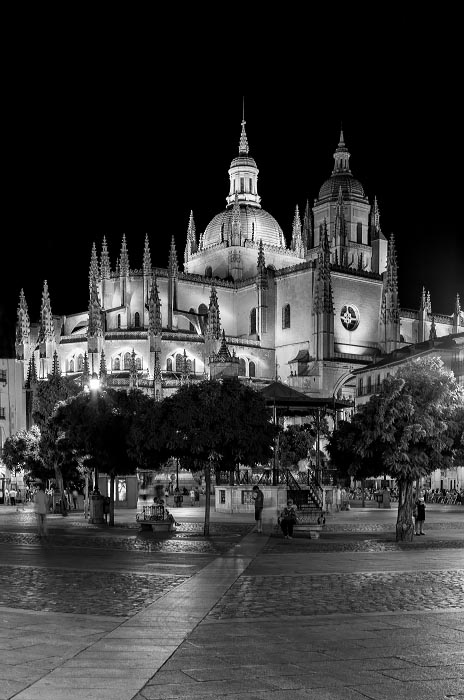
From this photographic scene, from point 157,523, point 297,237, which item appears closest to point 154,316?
point 297,237

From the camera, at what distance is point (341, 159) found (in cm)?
10625

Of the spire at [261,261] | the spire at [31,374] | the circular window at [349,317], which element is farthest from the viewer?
the spire at [261,261]

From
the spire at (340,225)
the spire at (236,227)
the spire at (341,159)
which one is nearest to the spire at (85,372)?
the spire at (236,227)

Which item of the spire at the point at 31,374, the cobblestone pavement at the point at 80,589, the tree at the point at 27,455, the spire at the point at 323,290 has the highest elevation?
the spire at the point at 323,290

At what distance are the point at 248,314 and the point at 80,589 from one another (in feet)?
261

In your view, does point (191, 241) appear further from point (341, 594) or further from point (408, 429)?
point (341, 594)

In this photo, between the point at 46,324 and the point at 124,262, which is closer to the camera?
the point at 46,324

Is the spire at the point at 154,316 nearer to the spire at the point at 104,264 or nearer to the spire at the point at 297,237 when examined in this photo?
the spire at the point at 104,264

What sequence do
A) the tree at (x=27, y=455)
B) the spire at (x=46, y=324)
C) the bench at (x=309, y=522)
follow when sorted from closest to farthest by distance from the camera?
the bench at (x=309, y=522)
the tree at (x=27, y=455)
the spire at (x=46, y=324)

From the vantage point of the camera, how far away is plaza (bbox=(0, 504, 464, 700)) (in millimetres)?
7863

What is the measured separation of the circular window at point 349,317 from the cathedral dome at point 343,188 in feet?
55.5

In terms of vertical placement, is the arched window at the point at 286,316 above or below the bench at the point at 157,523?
above

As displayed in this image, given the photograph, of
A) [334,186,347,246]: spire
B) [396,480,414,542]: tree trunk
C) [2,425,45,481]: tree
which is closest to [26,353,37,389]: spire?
[2,425,45,481]: tree

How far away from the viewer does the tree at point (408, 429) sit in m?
24.1
